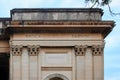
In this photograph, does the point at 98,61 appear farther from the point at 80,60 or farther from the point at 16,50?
the point at 16,50

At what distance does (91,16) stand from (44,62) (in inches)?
199

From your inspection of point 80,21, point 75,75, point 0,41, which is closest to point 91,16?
point 80,21

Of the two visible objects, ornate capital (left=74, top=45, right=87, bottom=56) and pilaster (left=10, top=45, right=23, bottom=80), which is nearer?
pilaster (left=10, top=45, right=23, bottom=80)

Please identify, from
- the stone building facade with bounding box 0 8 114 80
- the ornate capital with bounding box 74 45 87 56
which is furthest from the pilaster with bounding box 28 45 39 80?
the ornate capital with bounding box 74 45 87 56

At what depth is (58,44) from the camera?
3606 centimetres

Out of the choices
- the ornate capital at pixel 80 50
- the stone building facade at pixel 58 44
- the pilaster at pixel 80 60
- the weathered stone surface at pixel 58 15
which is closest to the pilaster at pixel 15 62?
the stone building facade at pixel 58 44

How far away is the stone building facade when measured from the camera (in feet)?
117

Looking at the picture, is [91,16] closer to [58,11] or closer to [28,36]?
[58,11]

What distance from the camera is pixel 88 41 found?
36.1 metres

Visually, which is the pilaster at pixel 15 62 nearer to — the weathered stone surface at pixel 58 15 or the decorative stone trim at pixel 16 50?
the decorative stone trim at pixel 16 50

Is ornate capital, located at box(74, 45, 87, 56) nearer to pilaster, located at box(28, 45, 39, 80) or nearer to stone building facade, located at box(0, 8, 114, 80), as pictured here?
stone building facade, located at box(0, 8, 114, 80)

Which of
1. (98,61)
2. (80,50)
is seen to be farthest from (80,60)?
(98,61)

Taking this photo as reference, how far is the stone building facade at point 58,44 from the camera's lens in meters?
35.5

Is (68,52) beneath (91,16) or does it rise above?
beneath
